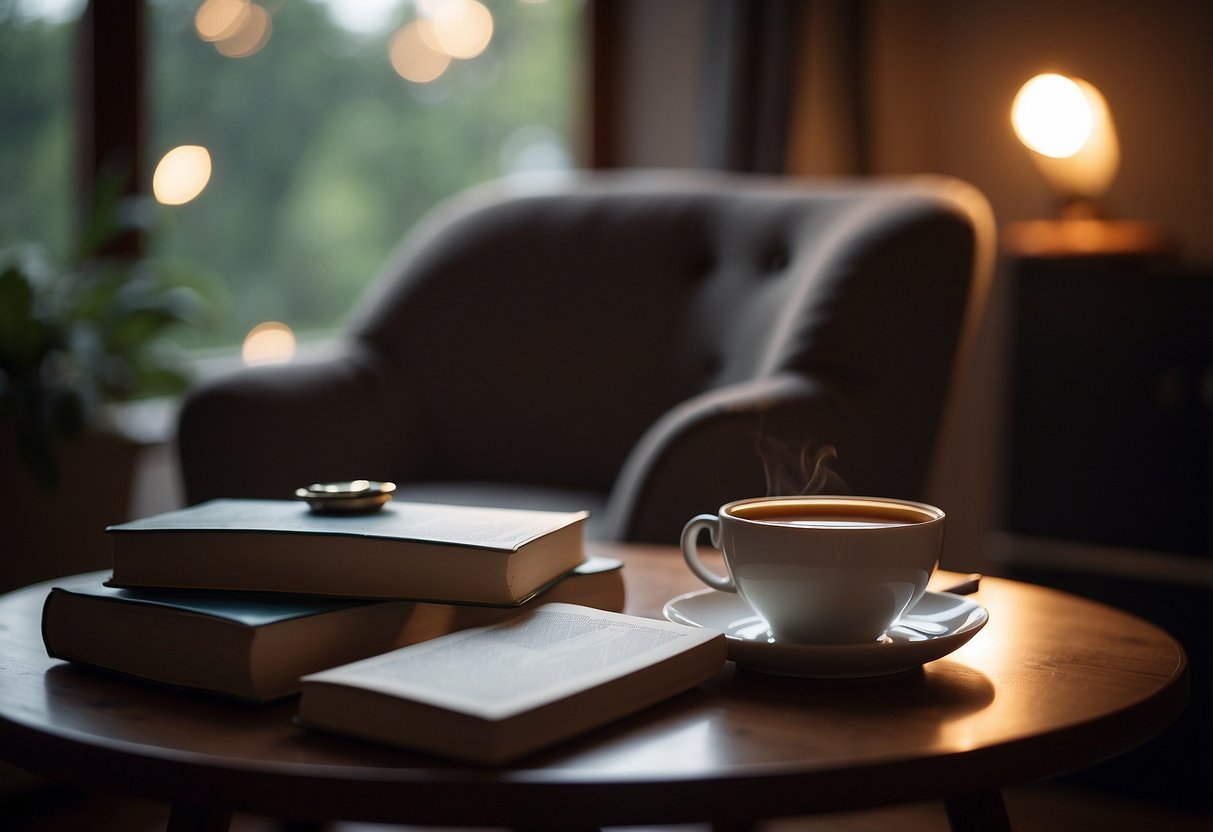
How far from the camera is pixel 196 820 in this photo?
2.43 ft

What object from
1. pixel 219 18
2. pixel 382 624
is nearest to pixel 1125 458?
pixel 382 624

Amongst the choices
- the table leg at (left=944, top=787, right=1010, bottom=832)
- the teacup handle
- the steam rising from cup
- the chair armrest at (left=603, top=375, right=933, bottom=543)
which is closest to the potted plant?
the chair armrest at (left=603, top=375, right=933, bottom=543)

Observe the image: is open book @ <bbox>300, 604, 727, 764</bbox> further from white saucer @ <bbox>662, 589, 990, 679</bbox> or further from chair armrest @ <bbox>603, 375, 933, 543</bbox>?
chair armrest @ <bbox>603, 375, 933, 543</bbox>

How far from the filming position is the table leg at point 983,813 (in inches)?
28.3

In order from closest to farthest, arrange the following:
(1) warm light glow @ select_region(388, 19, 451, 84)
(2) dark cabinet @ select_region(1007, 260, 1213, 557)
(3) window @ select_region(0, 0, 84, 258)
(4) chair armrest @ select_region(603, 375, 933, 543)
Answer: (4) chair armrest @ select_region(603, 375, 933, 543) < (2) dark cabinet @ select_region(1007, 260, 1213, 557) < (3) window @ select_region(0, 0, 84, 258) < (1) warm light glow @ select_region(388, 19, 451, 84)

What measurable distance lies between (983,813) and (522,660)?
318 mm

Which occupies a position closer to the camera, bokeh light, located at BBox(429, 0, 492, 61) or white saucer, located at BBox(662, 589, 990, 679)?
white saucer, located at BBox(662, 589, 990, 679)

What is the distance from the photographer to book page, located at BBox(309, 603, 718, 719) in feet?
1.75

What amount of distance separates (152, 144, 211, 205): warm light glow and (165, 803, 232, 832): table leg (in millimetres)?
1677

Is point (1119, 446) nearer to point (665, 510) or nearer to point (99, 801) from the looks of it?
point (665, 510)

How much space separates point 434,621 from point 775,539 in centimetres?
20

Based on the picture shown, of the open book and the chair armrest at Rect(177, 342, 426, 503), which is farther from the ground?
the open book

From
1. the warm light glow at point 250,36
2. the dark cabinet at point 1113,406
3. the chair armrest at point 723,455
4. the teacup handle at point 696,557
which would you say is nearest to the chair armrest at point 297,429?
the chair armrest at point 723,455

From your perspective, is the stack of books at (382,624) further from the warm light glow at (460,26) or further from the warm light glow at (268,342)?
the warm light glow at (460,26)
